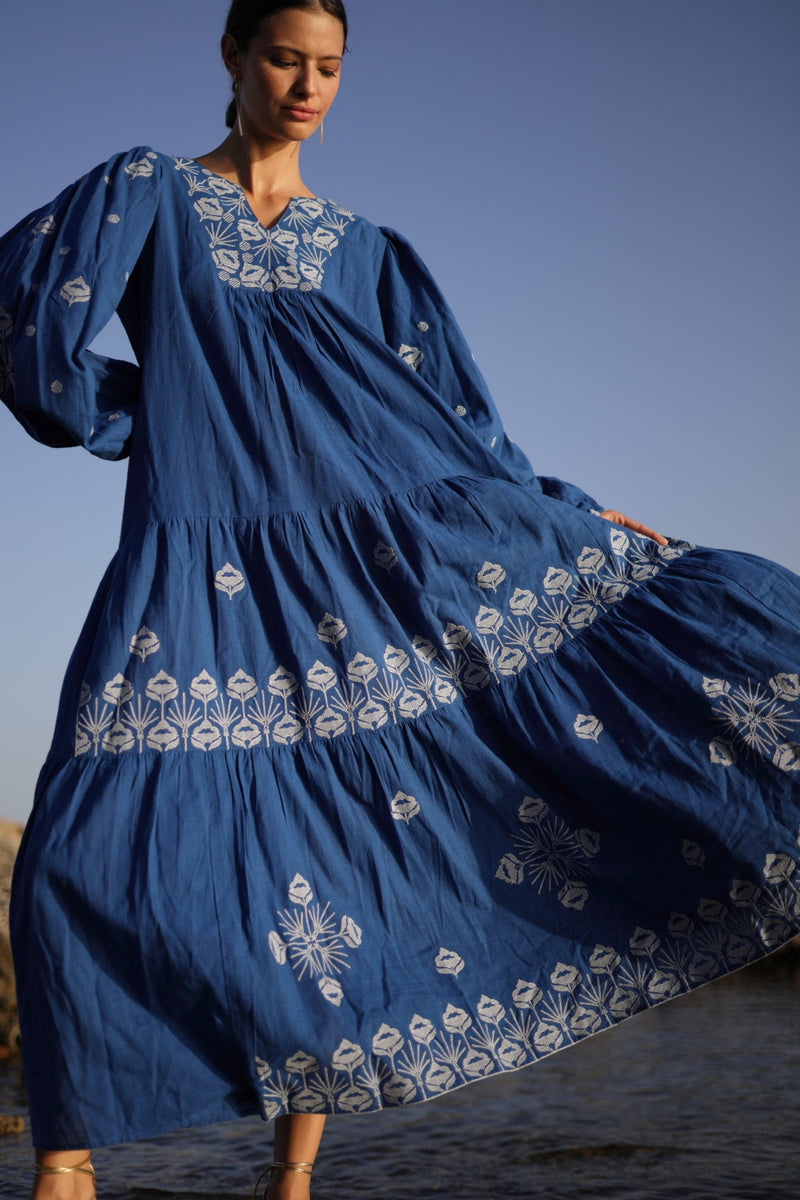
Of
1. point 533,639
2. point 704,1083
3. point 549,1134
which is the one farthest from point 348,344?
point 704,1083

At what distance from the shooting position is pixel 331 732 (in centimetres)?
170

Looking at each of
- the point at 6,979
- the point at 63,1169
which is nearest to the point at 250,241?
the point at 63,1169

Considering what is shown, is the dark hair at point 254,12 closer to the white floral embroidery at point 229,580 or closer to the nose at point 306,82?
the nose at point 306,82

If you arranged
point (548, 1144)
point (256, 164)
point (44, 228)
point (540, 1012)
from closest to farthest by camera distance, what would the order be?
point (540, 1012)
point (44, 228)
point (256, 164)
point (548, 1144)

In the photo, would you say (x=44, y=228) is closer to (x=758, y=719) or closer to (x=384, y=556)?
(x=384, y=556)

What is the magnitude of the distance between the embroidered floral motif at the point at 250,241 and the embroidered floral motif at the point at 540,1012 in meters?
1.22

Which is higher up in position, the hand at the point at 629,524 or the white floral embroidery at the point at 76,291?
the white floral embroidery at the point at 76,291

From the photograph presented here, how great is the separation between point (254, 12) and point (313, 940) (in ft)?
5.44

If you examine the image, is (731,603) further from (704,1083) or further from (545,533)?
(704,1083)

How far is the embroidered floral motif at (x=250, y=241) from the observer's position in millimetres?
1993

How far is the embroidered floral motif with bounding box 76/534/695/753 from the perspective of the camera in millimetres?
1646

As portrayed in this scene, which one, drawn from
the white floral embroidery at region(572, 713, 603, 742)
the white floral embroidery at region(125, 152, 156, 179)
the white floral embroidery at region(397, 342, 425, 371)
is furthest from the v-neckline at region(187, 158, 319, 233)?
the white floral embroidery at region(572, 713, 603, 742)

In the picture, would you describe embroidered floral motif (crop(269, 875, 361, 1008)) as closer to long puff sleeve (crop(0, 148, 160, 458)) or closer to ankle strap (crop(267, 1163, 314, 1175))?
ankle strap (crop(267, 1163, 314, 1175))

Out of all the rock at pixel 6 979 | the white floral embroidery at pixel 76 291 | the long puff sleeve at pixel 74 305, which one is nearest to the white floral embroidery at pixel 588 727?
the long puff sleeve at pixel 74 305
